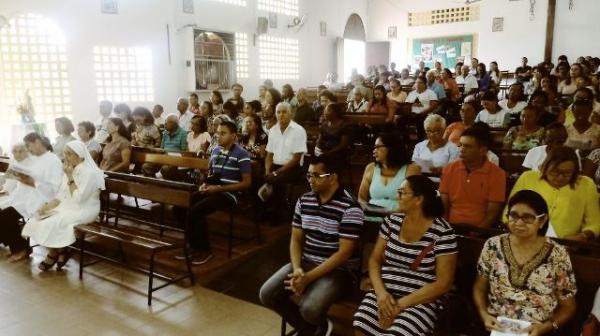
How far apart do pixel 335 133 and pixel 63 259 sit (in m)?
3.25

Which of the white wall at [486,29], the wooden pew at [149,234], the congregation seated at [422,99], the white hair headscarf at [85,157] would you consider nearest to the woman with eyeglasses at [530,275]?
the wooden pew at [149,234]

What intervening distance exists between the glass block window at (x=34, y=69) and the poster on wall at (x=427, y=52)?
12303mm

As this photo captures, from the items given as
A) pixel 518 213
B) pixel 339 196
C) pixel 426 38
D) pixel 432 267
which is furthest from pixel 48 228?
pixel 426 38

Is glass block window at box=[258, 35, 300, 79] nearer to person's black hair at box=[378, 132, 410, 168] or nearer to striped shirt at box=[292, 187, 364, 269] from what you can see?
person's black hair at box=[378, 132, 410, 168]

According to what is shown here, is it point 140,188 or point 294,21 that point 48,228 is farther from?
point 294,21

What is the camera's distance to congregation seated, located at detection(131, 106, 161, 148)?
270 inches

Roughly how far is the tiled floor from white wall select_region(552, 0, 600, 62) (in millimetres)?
15093

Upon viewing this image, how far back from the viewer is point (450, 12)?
657 inches

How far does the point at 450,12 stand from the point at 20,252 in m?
15.4

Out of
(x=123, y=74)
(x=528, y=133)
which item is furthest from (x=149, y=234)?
(x=123, y=74)

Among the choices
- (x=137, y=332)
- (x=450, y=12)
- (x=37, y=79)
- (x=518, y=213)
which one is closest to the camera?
(x=518, y=213)

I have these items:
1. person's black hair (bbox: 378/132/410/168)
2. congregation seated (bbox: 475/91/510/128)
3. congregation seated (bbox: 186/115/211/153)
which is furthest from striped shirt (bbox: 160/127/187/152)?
congregation seated (bbox: 475/91/510/128)

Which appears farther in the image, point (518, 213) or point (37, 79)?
point (37, 79)

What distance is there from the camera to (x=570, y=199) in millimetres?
2973
